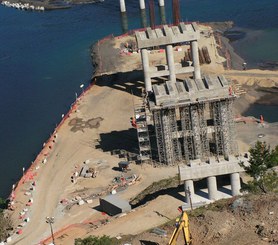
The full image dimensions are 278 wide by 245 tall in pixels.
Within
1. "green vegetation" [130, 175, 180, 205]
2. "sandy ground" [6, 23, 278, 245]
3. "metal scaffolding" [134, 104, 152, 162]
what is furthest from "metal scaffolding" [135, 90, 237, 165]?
"green vegetation" [130, 175, 180, 205]

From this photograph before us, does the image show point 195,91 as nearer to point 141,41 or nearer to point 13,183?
point 141,41

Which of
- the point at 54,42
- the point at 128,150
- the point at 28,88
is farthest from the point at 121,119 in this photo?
the point at 54,42

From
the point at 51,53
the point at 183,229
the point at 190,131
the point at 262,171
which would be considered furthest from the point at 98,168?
the point at 51,53

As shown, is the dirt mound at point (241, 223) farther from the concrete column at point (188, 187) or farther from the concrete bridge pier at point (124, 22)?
the concrete bridge pier at point (124, 22)

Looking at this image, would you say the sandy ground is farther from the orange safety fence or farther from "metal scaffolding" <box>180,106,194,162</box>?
"metal scaffolding" <box>180,106,194,162</box>

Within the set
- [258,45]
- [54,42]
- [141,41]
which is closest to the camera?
[141,41]

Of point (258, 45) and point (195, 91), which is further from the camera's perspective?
point (258, 45)

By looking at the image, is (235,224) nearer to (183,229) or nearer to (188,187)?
(183,229)
